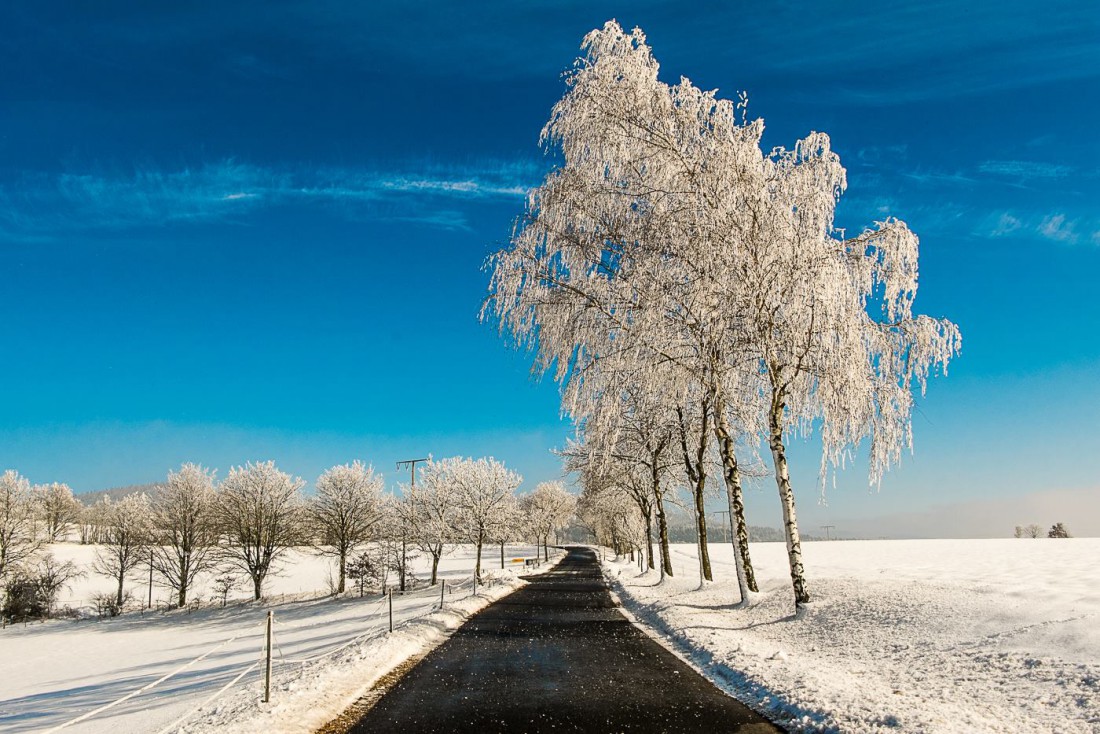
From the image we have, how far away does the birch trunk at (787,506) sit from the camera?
15.7m

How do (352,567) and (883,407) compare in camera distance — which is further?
(352,567)

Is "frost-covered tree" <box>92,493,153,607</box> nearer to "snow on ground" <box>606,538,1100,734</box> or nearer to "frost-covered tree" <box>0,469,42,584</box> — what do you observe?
"frost-covered tree" <box>0,469,42,584</box>

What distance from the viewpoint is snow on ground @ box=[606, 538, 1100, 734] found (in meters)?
7.27

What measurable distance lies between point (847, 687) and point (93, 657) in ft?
112

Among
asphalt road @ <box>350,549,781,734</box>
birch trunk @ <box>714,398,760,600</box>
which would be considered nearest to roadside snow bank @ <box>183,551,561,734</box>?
asphalt road @ <box>350,549,781,734</box>

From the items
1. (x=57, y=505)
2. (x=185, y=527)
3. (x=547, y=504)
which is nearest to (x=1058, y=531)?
(x=547, y=504)

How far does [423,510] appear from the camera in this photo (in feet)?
171

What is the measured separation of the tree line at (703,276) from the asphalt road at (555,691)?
4908 mm

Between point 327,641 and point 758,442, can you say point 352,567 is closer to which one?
point 327,641

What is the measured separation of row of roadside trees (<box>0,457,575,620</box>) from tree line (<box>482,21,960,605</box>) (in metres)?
36.9

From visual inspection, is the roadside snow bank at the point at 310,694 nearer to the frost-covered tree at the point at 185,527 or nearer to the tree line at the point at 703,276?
the tree line at the point at 703,276

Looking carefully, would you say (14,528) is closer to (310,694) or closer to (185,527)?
(185,527)

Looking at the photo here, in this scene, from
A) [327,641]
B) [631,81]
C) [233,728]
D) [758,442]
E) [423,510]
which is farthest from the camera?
[423,510]

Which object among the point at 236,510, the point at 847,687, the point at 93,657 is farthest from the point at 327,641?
the point at 236,510
